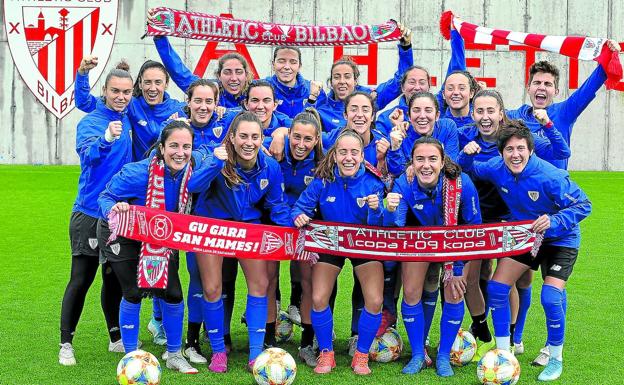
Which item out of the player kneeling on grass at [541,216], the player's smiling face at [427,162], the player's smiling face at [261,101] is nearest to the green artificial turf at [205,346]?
the player kneeling on grass at [541,216]

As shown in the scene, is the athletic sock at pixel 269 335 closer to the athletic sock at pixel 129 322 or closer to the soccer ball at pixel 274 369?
the soccer ball at pixel 274 369

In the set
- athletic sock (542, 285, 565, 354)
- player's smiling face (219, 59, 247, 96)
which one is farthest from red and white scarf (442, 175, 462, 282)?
player's smiling face (219, 59, 247, 96)

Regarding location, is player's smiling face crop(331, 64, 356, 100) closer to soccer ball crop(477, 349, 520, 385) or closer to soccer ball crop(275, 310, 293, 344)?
soccer ball crop(275, 310, 293, 344)

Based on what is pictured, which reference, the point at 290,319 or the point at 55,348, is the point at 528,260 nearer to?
the point at 290,319

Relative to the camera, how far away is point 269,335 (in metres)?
6.75

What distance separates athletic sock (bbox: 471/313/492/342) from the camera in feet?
21.9

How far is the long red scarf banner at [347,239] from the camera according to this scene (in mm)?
6086

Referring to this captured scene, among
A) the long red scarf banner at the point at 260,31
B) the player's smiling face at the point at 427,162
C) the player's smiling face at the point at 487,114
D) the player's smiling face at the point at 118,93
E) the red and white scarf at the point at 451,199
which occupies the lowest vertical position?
the red and white scarf at the point at 451,199

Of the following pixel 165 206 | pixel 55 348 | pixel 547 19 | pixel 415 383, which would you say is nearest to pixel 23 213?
pixel 55 348

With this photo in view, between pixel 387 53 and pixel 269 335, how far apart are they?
49.2 feet

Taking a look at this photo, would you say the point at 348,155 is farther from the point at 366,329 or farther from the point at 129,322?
the point at 129,322

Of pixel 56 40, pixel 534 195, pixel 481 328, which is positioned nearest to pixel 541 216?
pixel 534 195

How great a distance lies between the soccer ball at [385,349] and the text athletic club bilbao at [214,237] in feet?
4.09

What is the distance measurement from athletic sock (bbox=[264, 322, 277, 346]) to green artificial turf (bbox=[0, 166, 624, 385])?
0.78 feet
